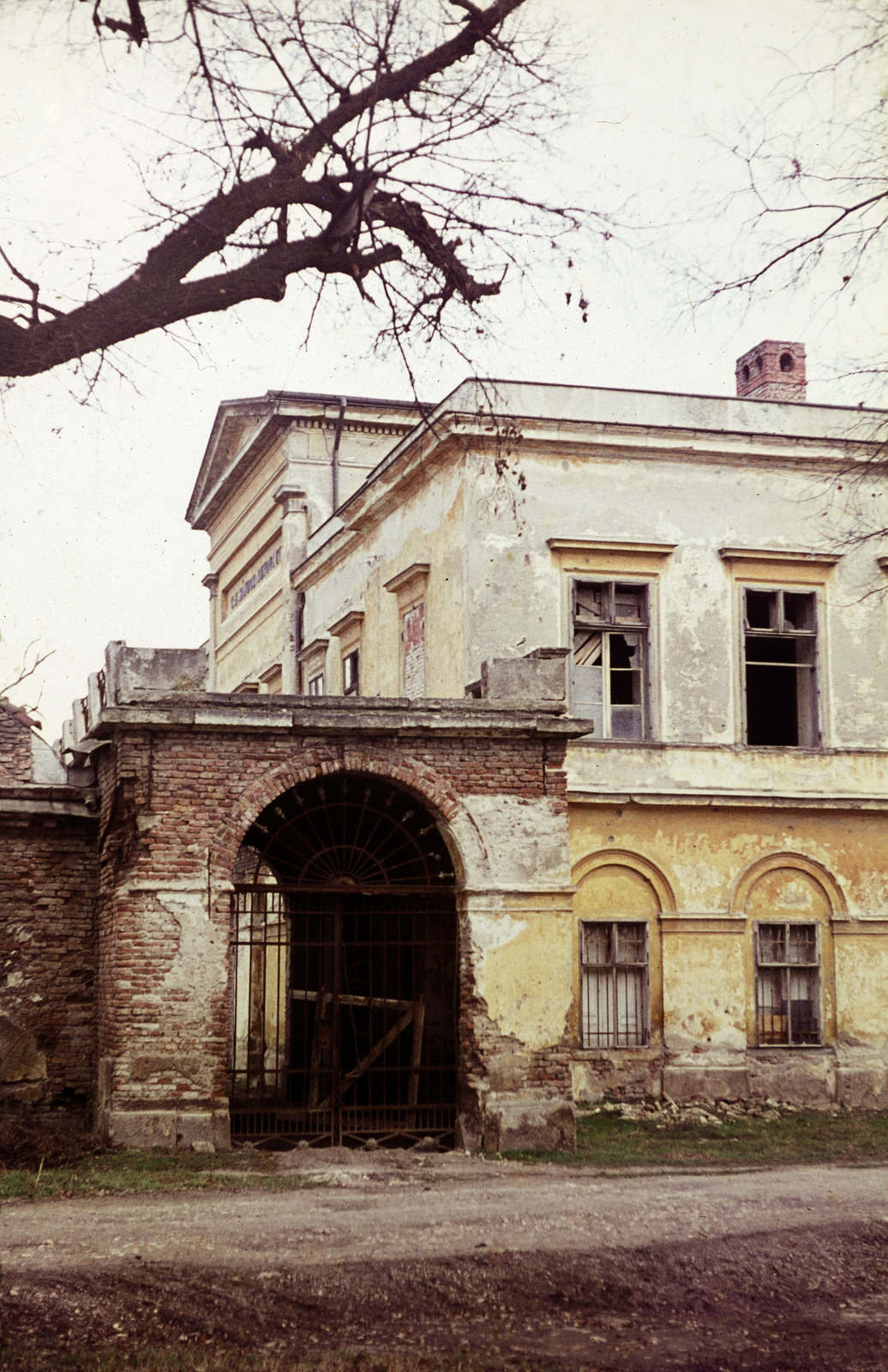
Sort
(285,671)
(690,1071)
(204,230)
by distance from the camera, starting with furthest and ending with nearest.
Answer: (285,671), (690,1071), (204,230)

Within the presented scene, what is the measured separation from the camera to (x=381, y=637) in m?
21.1

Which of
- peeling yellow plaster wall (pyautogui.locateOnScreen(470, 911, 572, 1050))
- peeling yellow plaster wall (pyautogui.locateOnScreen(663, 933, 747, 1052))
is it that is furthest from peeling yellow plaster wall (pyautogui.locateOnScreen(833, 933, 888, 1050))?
peeling yellow plaster wall (pyautogui.locateOnScreen(470, 911, 572, 1050))

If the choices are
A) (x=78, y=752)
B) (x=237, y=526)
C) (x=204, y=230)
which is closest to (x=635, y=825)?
(x=78, y=752)

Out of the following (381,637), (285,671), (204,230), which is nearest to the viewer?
(204,230)

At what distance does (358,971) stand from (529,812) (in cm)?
408

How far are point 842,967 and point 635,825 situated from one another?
3.17 metres

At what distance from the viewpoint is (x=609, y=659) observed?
707 inches

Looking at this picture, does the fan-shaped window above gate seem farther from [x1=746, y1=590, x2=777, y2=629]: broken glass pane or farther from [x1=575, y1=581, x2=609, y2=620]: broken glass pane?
[x1=746, y1=590, x2=777, y2=629]: broken glass pane

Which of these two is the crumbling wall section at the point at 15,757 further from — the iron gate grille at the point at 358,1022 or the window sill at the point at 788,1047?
the window sill at the point at 788,1047

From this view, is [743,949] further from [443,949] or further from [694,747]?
[443,949]

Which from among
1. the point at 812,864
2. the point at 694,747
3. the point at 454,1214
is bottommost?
the point at 454,1214

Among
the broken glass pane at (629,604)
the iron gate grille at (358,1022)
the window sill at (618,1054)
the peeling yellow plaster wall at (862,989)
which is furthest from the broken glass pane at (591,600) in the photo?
the window sill at (618,1054)

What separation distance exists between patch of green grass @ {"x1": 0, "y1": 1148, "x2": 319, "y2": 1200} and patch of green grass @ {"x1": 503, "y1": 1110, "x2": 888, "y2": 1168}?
2.40 metres

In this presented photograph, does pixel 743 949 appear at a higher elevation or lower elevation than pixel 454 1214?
higher
